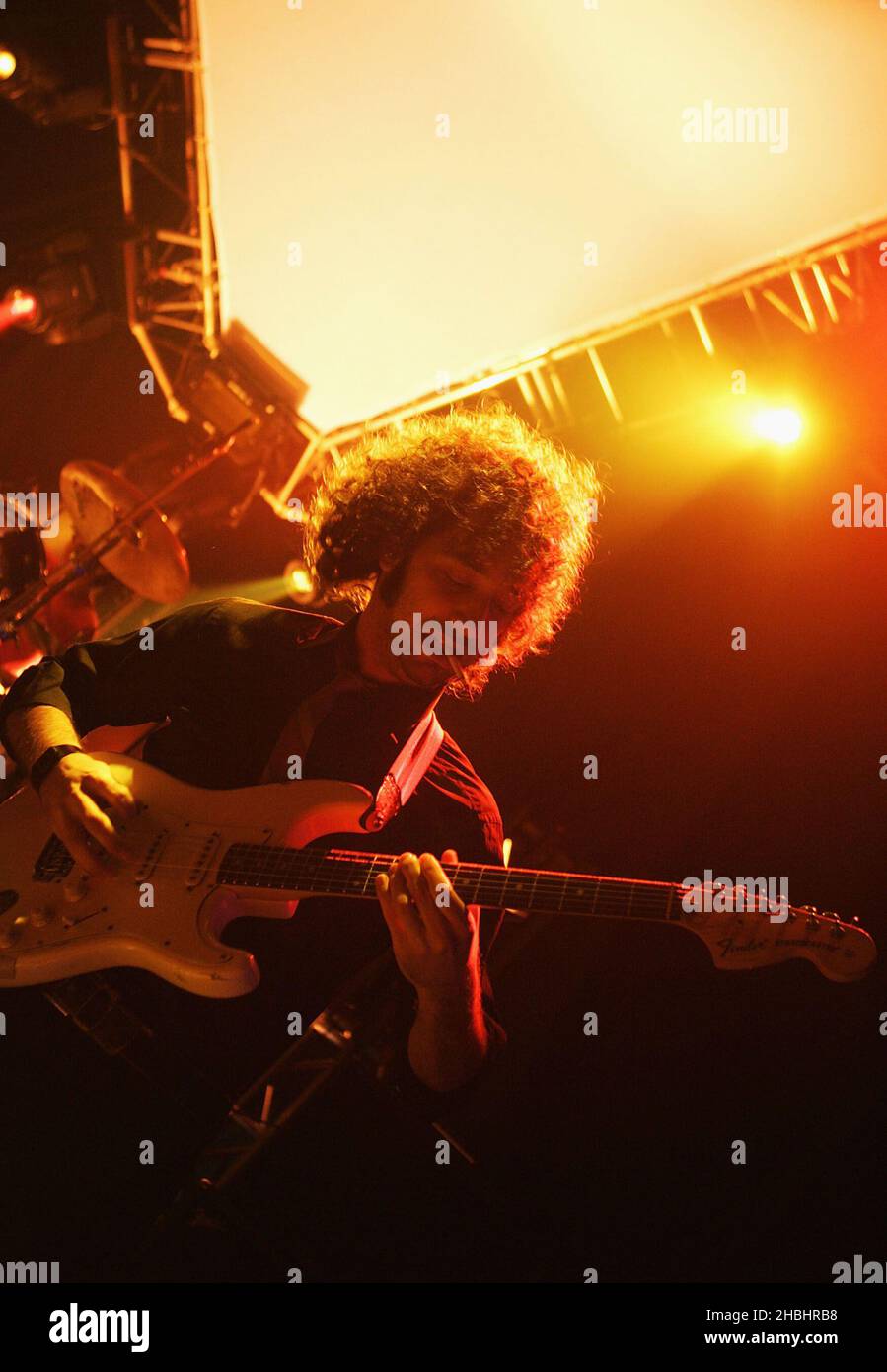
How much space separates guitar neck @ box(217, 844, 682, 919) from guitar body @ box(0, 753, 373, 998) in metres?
0.03

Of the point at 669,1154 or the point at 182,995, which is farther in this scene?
the point at 669,1154

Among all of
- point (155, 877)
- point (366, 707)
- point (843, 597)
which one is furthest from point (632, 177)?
point (155, 877)

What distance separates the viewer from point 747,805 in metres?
2.94

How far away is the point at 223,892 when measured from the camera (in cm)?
212

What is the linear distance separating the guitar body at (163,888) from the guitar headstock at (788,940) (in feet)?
2.82

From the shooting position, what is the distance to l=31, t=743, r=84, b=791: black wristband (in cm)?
228

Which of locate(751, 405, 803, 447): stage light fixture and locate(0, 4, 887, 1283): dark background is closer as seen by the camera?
locate(0, 4, 887, 1283): dark background

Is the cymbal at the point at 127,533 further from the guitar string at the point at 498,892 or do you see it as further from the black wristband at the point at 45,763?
the guitar string at the point at 498,892

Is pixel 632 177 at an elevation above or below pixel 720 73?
below

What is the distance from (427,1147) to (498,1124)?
384 mm

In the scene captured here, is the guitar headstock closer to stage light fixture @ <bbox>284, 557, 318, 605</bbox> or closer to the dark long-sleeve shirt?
the dark long-sleeve shirt

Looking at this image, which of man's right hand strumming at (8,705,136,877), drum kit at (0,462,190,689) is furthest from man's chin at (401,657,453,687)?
drum kit at (0,462,190,689)
